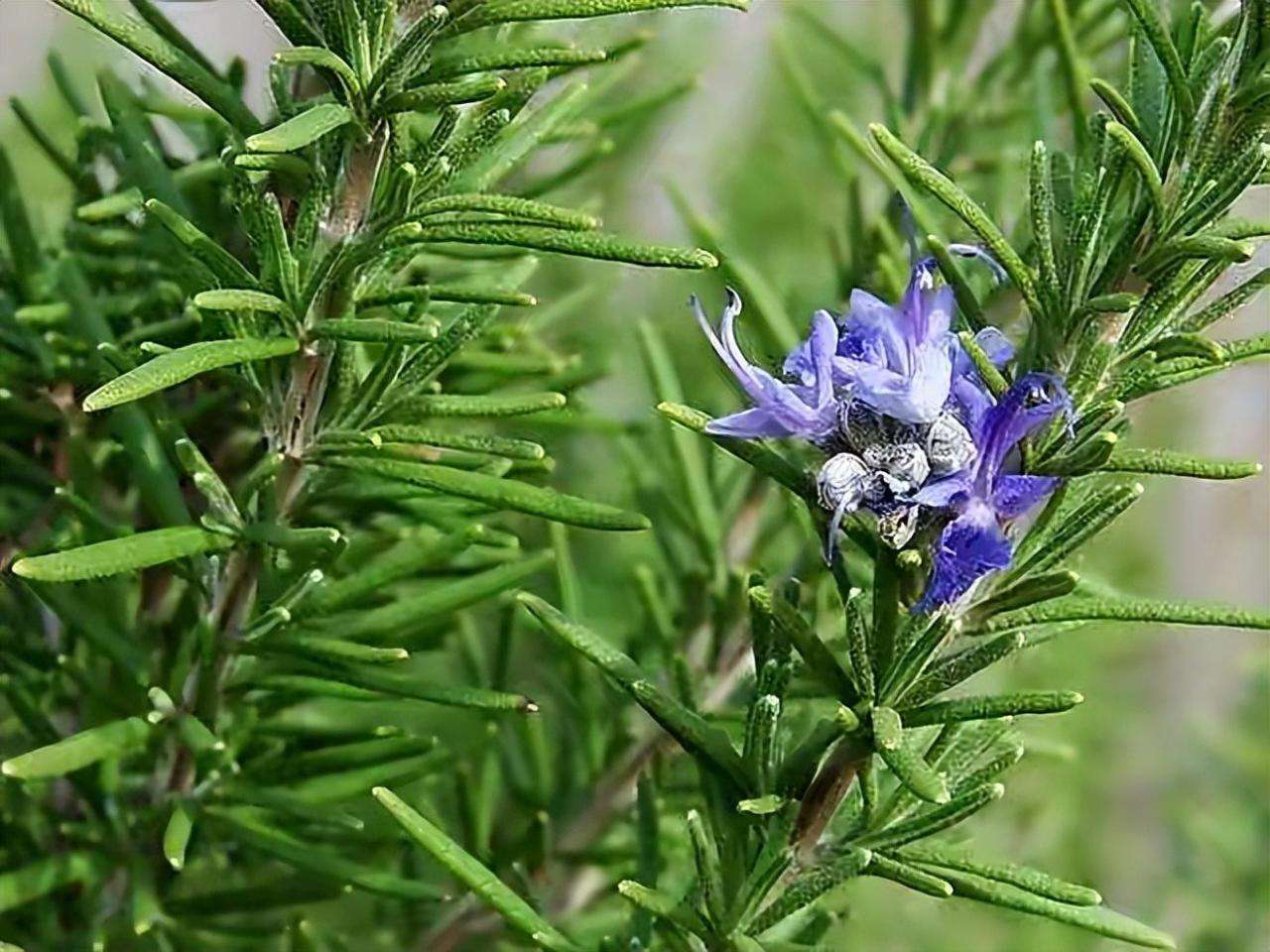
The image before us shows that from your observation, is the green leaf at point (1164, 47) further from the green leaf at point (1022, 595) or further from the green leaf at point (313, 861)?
the green leaf at point (313, 861)

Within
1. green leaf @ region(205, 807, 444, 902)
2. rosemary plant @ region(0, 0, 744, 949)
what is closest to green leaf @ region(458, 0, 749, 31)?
rosemary plant @ region(0, 0, 744, 949)

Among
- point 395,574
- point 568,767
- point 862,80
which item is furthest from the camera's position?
point 862,80

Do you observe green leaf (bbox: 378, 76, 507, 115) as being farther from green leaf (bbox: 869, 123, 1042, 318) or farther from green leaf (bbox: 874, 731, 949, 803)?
green leaf (bbox: 874, 731, 949, 803)

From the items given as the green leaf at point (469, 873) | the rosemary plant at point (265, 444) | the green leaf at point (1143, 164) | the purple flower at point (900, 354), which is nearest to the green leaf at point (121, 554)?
the rosemary plant at point (265, 444)

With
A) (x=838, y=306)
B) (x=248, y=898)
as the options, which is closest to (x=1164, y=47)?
(x=838, y=306)

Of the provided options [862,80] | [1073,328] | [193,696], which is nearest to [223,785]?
[193,696]

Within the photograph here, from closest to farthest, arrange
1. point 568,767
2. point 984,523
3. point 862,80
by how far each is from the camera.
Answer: point 984,523 < point 568,767 < point 862,80

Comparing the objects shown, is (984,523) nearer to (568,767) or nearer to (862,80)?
(568,767)
